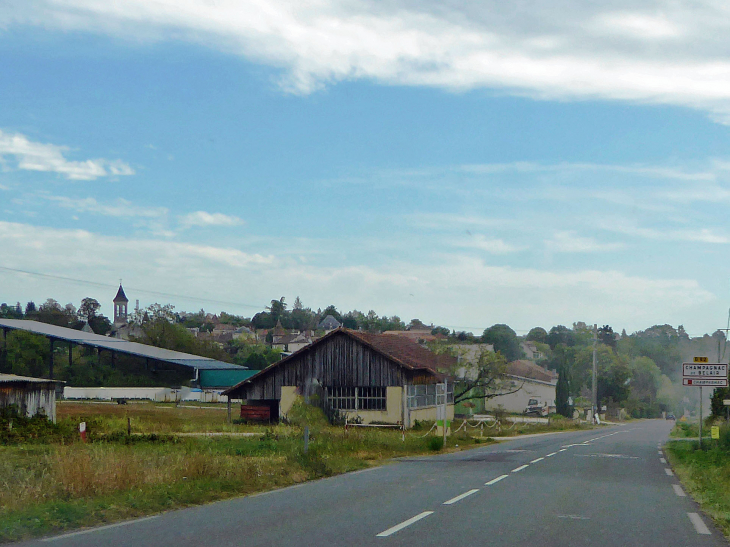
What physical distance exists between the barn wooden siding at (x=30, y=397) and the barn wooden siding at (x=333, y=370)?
13.1 meters

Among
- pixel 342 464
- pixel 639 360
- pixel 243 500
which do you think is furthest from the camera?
pixel 639 360

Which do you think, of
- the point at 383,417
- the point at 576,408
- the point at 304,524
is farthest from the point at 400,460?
the point at 576,408

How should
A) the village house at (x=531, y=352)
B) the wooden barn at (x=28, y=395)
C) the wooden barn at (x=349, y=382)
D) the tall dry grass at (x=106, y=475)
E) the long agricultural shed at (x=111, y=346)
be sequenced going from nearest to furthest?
the tall dry grass at (x=106, y=475) < the wooden barn at (x=28, y=395) < the wooden barn at (x=349, y=382) < the long agricultural shed at (x=111, y=346) < the village house at (x=531, y=352)

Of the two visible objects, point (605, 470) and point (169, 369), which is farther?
point (169, 369)

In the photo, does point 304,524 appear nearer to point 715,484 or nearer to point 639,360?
point 715,484

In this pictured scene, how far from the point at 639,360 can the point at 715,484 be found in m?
121

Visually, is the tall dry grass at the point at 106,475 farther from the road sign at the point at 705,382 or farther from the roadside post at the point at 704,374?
the roadside post at the point at 704,374

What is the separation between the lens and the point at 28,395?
34750 mm

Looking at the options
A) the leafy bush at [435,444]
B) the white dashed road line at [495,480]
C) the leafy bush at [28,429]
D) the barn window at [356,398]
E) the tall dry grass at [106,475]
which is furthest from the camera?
the barn window at [356,398]

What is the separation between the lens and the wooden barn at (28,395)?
33688 millimetres

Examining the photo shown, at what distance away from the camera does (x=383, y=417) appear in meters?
44.5

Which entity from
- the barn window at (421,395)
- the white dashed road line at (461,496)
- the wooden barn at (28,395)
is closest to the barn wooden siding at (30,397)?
the wooden barn at (28,395)

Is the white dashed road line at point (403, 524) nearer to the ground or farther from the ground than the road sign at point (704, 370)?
nearer to the ground

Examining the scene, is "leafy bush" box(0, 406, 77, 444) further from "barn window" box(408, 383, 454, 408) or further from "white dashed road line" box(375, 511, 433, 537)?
"white dashed road line" box(375, 511, 433, 537)
